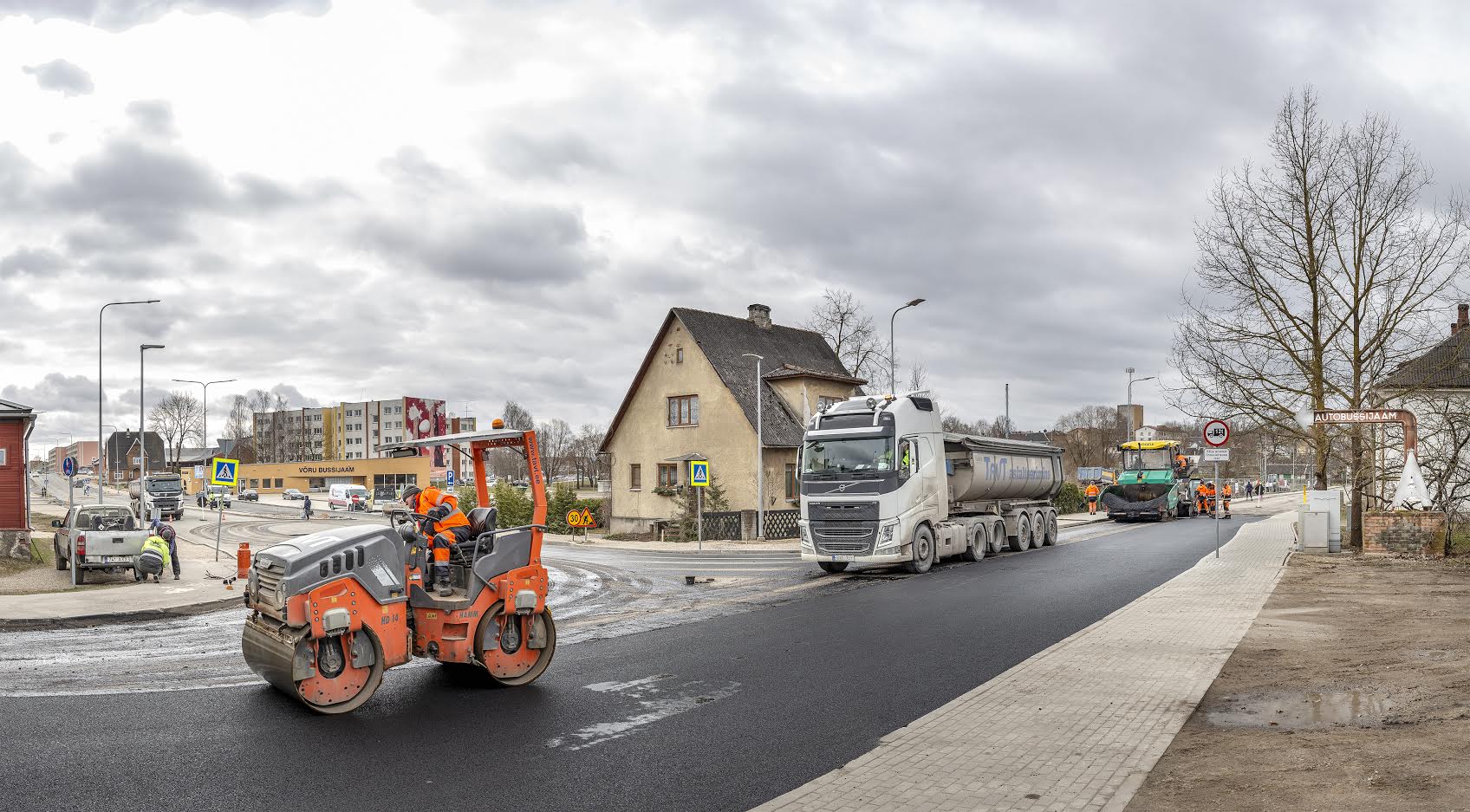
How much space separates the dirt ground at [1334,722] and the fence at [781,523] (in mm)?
24070

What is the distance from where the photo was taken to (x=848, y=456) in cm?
2086

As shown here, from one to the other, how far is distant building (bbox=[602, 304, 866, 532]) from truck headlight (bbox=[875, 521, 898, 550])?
18308mm

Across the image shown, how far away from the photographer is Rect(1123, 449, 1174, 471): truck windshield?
45094 millimetres

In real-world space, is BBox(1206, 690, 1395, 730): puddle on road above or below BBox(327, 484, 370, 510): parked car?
above

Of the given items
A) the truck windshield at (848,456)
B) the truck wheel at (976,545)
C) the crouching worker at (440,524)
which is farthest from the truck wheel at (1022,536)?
the crouching worker at (440,524)

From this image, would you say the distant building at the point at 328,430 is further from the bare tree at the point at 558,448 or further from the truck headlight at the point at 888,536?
the truck headlight at the point at 888,536

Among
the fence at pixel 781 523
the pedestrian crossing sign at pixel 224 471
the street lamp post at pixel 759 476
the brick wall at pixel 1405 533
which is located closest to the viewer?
the brick wall at pixel 1405 533

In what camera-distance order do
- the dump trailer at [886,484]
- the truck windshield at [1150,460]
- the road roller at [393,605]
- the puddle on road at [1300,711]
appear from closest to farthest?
the puddle on road at [1300,711]
the road roller at [393,605]
the dump trailer at [886,484]
the truck windshield at [1150,460]

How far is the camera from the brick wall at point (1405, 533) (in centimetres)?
2138

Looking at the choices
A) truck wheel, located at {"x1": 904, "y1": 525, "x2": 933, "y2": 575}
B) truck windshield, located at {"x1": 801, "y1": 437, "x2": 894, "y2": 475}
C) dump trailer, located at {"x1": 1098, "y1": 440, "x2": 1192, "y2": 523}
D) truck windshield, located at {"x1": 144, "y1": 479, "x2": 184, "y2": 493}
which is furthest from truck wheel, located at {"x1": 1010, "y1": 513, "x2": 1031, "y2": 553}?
truck windshield, located at {"x1": 144, "y1": 479, "x2": 184, "y2": 493}

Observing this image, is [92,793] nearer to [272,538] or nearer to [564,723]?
[564,723]

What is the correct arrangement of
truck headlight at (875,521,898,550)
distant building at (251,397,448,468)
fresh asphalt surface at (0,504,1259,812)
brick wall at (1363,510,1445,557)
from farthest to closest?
distant building at (251,397,448,468) → brick wall at (1363,510,1445,557) → truck headlight at (875,521,898,550) → fresh asphalt surface at (0,504,1259,812)

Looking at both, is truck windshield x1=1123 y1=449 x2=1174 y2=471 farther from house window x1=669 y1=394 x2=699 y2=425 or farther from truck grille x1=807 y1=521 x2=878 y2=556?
truck grille x1=807 y1=521 x2=878 y2=556

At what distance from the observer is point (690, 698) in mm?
9102
